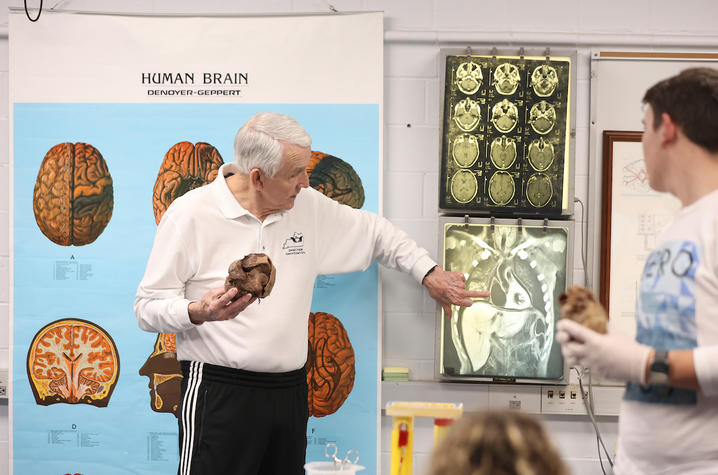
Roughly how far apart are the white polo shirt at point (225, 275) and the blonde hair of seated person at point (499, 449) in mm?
1135

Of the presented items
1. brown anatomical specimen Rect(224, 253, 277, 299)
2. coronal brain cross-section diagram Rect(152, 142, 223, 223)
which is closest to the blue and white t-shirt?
brown anatomical specimen Rect(224, 253, 277, 299)

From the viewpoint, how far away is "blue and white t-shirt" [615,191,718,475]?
1.25m

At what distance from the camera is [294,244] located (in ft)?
6.77

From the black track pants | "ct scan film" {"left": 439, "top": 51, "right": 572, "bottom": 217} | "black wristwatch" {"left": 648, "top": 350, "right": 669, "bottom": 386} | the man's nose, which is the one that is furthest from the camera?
"ct scan film" {"left": 439, "top": 51, "right": 572, "bottom": 217}

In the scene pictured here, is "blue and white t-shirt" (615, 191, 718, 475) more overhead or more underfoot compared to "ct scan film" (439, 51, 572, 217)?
more underfoot

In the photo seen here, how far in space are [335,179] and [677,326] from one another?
1.42m

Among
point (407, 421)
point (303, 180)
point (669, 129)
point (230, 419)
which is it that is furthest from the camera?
point (303, 180)

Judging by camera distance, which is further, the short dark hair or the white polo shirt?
the white polo shirt

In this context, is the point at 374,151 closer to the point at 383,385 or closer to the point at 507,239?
the point at 507,239

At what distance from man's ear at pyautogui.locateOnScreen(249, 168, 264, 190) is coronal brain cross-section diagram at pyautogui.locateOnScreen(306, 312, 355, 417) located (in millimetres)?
641

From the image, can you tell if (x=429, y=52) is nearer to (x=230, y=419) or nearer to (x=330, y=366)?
(x=330, y=366)

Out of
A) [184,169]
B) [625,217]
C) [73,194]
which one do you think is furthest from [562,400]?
[73,194]

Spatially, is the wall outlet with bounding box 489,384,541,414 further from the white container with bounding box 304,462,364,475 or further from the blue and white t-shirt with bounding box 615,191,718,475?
the blue and white t-shirt with bounding box 615,191,718,475

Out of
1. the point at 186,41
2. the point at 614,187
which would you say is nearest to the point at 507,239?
the point at 614,187
